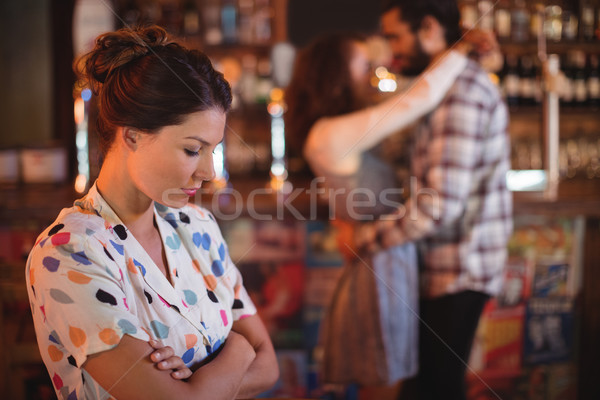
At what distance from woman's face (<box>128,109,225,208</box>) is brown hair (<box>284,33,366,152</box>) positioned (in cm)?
126

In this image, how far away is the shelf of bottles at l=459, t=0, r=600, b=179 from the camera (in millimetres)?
4246

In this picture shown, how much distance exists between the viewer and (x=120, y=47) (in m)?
1.07

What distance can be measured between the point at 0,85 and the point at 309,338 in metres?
3.10

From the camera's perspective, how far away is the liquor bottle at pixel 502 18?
429 cm

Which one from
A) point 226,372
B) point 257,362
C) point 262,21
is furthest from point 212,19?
point 226,372

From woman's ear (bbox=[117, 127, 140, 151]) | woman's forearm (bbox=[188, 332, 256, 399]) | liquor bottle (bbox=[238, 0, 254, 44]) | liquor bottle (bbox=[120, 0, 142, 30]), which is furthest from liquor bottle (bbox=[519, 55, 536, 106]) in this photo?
woman's ear (bbox=[117, 127, 140, 151])

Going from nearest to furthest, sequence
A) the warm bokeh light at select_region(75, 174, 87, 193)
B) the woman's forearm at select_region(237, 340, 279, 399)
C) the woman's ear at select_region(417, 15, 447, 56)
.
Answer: the woman's forearm at select_region(237, 340, 279, 399), the woman's ear at select_region(417, 15, 447, 56), the warm bokeh light at select_region(75, 174, 87, 193)

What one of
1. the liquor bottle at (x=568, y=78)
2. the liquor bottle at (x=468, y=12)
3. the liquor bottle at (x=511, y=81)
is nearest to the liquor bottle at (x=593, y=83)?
the liquor bottle at (x=568, y=78)

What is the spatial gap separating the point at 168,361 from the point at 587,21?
14.2ft

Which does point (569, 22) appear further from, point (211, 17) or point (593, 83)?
point (211, 17)

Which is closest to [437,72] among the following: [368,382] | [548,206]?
[548,206]

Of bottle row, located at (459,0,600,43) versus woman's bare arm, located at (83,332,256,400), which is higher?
bottle row, located at (459,0,600,43)

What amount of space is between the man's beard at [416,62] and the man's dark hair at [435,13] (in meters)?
0.08

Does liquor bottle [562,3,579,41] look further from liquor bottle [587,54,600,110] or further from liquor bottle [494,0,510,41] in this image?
liquor bottle [494,0,510,41]
